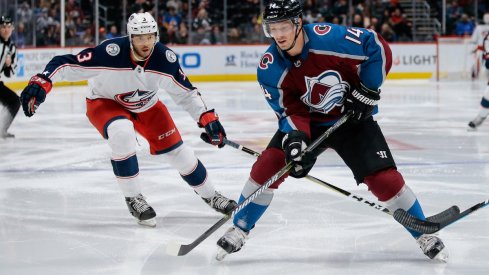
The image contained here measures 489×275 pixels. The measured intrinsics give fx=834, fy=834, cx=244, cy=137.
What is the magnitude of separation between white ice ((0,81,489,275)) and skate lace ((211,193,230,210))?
0.06 m

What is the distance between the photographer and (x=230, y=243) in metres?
3.15

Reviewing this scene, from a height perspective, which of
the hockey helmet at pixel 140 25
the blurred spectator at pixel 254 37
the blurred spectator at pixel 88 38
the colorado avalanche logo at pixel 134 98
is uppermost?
the hockey helmet at pixel 140 25

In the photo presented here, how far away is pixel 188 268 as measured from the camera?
305 centimetres

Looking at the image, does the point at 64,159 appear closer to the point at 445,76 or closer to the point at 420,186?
the point at 420,186

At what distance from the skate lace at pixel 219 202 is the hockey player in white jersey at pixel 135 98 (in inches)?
0.4

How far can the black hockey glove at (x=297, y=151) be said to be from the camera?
3.00 meters

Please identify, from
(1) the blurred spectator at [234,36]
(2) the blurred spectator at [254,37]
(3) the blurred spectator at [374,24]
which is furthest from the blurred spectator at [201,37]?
(3) the blurred spectator at [374,24]

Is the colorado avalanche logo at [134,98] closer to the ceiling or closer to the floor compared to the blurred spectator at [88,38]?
closer to the ceiling

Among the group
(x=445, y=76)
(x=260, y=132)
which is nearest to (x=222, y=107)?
(x=260, y=132)

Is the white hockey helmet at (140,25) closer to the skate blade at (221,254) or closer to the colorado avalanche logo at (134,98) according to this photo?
the colorado avalanche logo at (134,98)

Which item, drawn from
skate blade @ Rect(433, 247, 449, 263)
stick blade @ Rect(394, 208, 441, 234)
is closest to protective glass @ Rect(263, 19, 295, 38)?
stick blade @ Rect(394, 208, 441, 234)

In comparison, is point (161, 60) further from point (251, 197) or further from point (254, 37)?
point (254, 37)

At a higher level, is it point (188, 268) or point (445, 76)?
point (188, 268)

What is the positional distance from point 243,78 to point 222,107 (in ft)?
15.3
